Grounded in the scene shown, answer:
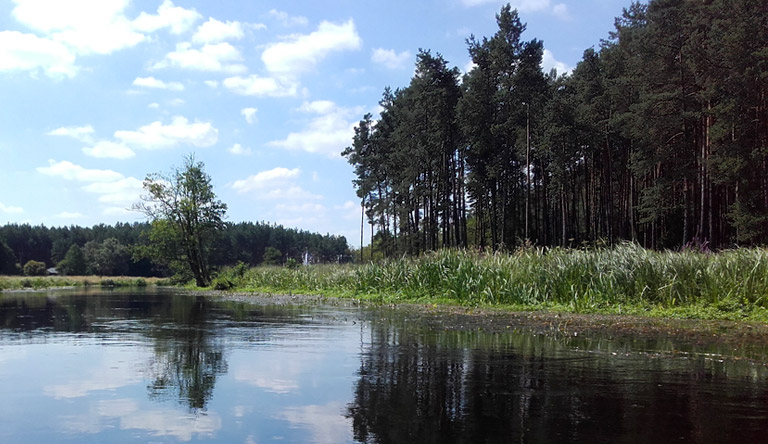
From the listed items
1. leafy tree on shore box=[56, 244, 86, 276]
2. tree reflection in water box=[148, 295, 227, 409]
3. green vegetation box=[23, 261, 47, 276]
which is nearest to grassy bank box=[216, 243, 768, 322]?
tree reflection in water box=[148, 295, 227, 409]

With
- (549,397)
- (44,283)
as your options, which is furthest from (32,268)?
(549,397)

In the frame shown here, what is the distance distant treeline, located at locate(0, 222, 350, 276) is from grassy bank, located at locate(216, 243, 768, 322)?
7010cm

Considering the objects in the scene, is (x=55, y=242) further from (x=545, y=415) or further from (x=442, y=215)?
(x=545, y=415)

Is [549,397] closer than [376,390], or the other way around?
[549,397]

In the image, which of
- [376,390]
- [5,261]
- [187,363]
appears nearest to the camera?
[376,390]

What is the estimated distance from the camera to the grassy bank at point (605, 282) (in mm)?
14141

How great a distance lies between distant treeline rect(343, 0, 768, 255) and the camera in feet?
96.5

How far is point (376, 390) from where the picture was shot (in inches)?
259

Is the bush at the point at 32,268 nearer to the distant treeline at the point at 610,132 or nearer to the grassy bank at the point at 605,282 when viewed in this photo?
the distant treeline at the point at 610,132

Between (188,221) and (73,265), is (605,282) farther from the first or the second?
(73,265)

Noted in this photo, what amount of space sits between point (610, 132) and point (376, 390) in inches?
1626

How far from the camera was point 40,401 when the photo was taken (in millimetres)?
6141

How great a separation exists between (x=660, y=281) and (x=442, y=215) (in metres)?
41.1

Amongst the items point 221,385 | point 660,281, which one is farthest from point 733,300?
point 221,385
